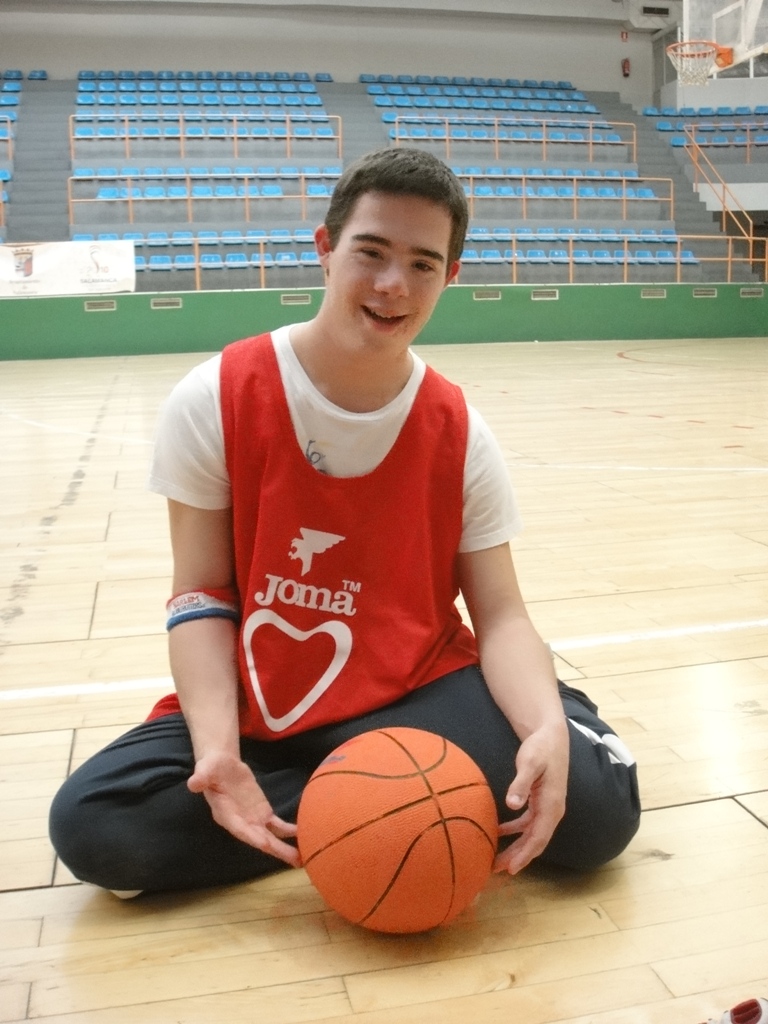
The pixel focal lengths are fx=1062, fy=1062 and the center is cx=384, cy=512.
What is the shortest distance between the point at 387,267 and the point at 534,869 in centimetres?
84

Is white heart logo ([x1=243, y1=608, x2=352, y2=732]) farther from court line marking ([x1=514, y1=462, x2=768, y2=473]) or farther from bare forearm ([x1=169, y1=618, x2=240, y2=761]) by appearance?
court line marking ([x1=514, y1=462, x2=768, y2=473])

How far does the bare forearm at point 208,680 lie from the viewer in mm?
1357

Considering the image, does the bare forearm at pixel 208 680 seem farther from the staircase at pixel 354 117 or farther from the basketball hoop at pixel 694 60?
the staircase at pixel 354 117

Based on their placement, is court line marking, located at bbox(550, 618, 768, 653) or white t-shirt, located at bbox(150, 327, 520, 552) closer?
white t-shirt, located at bbox(150, 327, 520, 552)

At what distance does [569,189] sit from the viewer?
1368 centimetres

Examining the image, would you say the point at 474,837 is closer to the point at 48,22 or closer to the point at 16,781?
the point at 16,781

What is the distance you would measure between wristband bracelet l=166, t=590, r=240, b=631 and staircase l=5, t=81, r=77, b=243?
37.9 feet

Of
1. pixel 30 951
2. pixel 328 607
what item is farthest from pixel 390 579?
pixel 30 951

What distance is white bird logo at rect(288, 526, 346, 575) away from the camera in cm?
143

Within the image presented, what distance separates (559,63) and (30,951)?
57.6 feet

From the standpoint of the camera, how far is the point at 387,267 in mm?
1313

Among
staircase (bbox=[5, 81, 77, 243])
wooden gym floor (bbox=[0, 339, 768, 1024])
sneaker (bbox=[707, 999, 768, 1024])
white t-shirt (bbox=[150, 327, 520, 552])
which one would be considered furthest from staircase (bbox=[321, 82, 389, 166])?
sneaker (bbox=[707, 999, 768, 1024])

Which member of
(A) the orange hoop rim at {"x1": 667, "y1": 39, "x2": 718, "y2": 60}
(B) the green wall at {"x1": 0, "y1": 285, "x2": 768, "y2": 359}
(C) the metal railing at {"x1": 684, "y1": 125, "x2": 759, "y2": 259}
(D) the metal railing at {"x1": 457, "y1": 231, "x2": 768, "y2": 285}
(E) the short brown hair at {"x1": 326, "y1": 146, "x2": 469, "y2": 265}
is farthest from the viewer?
(C) the metal railing at {"x1": 684, "y1": 125, "x2": 759, "y2": 259}

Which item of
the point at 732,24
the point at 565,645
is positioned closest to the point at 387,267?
the point at 565,645
